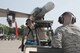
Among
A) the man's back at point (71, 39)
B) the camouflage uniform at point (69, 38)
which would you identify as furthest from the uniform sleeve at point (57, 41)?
the man's back at point (71, 39)

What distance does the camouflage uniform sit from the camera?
Result: 4312mm

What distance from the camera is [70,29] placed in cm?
441

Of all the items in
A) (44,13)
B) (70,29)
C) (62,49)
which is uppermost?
(44,13)

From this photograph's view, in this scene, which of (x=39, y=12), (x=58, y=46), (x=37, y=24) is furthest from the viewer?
(x=39, y=12)

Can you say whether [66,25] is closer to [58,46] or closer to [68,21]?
[68,21]

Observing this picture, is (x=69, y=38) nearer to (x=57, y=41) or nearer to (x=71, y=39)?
(x=71, y=39)

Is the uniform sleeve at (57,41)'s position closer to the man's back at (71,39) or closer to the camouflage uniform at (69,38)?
the camouflage uniform at (69,38)

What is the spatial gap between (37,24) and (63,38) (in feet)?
11.9

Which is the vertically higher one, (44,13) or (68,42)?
(44,13)

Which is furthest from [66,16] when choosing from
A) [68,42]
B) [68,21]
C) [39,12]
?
[39,12]

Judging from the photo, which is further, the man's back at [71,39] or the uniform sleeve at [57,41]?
the man's back at [71,39]

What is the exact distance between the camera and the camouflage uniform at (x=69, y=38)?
14.1 feet

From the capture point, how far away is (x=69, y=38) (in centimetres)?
437

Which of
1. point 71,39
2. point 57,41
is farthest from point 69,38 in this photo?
point 57,41
